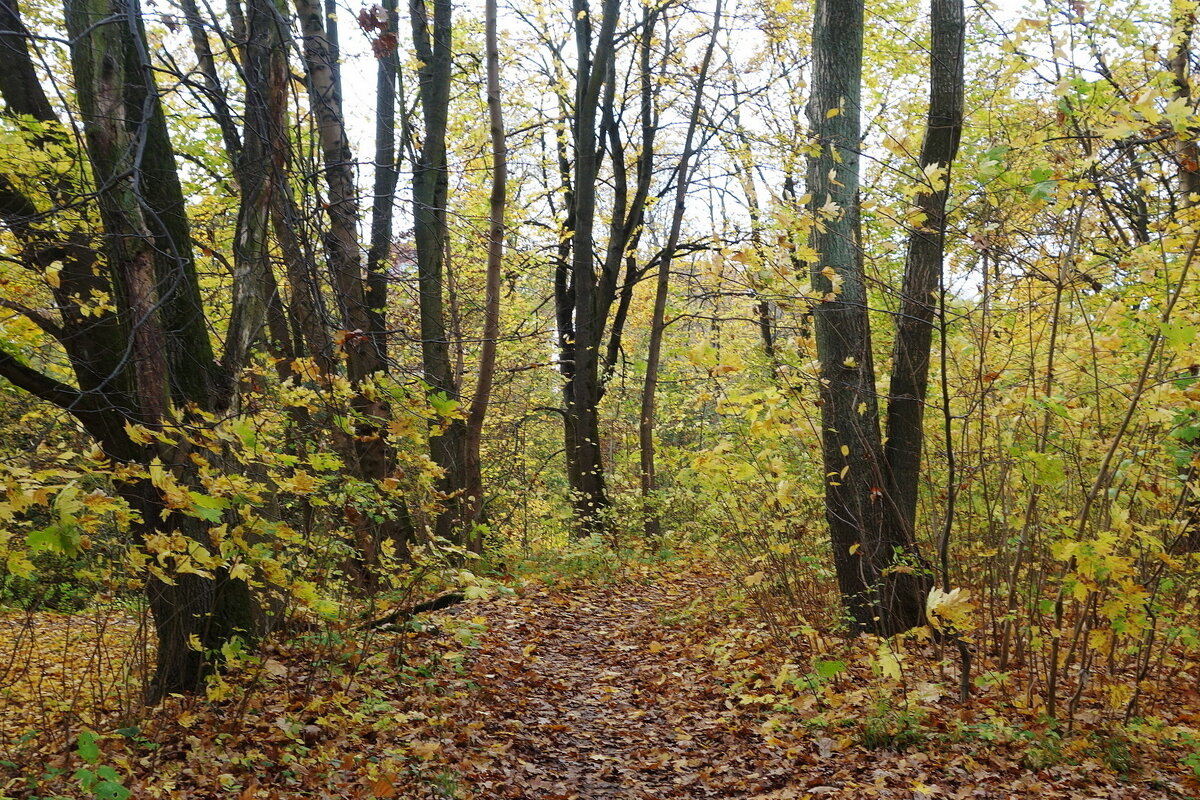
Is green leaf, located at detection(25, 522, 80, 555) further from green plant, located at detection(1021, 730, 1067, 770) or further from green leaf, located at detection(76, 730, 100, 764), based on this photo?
green plant, located at detection(1021, 730, 1067, 770)

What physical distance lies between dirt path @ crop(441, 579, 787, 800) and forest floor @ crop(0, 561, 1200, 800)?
0.06 ft

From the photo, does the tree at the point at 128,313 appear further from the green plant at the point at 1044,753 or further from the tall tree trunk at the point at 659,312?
the tall tree trunk at the point at 659,312

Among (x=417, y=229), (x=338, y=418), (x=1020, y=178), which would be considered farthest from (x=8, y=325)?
(x=1020, y=178)

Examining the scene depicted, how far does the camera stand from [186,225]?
15.6 ft

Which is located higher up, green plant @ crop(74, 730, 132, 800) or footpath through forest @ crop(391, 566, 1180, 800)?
green plant @ crop(74, 730, 132, 800)

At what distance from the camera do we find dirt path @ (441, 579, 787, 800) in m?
4.38

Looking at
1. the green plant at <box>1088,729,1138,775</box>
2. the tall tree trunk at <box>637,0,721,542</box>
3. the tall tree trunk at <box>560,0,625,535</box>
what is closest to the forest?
the green plant at <box>1088,729,1138,775</box>

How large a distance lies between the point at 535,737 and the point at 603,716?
0.67 metres

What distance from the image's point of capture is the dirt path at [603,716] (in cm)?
438

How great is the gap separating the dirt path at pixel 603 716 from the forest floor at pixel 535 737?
2 centimetres

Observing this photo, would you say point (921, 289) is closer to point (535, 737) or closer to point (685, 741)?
point (685, 741)

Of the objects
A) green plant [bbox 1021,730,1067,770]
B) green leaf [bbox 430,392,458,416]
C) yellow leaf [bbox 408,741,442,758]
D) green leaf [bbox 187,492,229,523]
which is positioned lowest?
yellow leaf [bbox 408,741,442,758]

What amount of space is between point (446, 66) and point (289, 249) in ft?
21.6

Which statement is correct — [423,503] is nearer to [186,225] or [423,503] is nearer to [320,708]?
[320,708]
